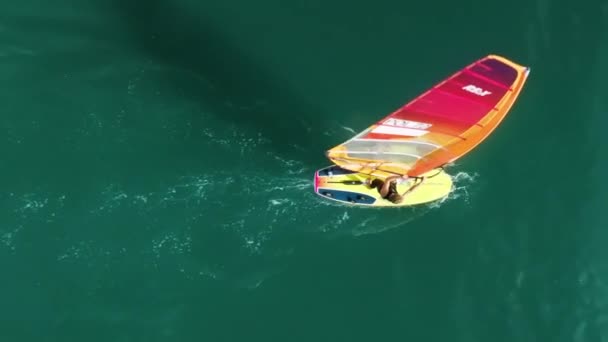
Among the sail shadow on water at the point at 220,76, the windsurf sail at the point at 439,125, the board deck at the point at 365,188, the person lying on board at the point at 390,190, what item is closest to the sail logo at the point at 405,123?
the windsurf sail at the point at 439,125

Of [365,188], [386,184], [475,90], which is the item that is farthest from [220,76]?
[475,90]

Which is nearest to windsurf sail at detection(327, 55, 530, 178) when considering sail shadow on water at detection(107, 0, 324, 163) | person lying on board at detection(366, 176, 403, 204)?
person lying on board at detection(366, 176, 403, 204)

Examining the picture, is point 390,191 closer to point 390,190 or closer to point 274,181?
point 390,190

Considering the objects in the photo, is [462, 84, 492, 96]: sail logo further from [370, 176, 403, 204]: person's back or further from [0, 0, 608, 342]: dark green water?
[0, 0, 608, 342]: dark green water

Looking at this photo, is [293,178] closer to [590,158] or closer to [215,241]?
[215,241]

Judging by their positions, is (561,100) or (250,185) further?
(561,100)

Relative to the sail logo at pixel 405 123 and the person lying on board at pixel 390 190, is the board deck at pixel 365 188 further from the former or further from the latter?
the sail logo at pixel 405 123

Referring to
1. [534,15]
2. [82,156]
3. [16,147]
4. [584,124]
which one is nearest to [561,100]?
[584,124]
